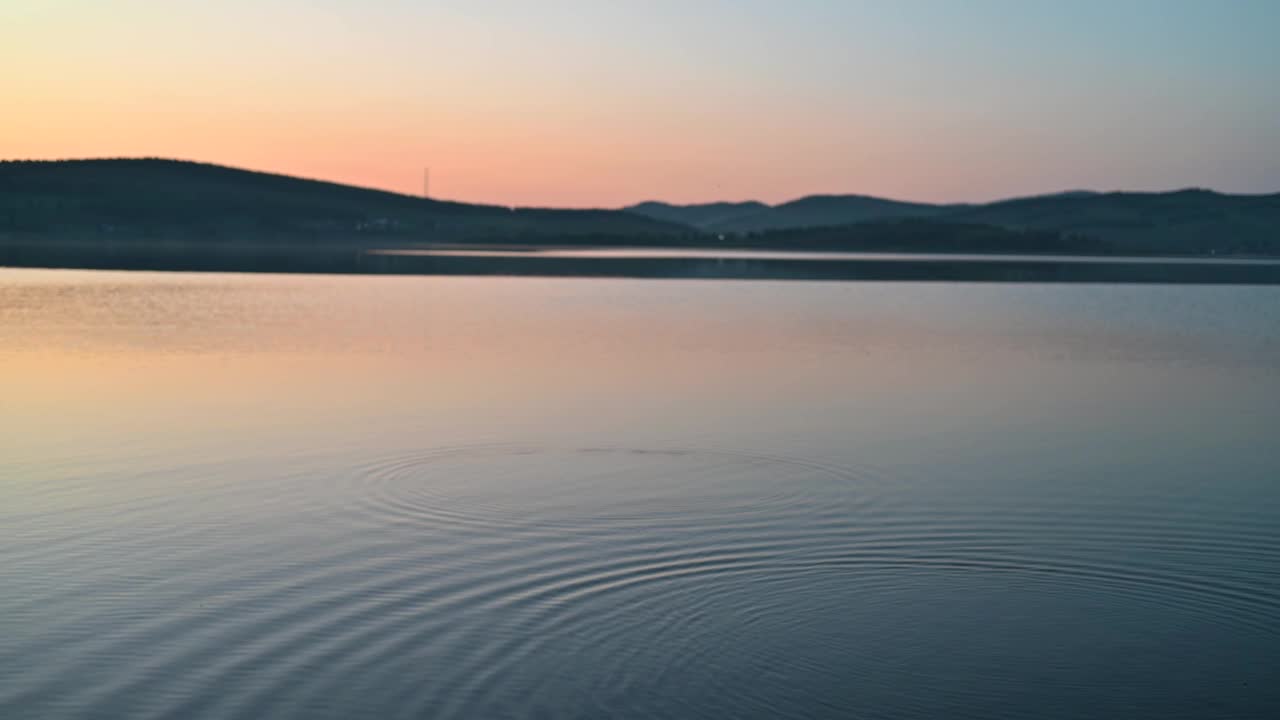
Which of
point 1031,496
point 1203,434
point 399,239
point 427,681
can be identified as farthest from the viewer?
point 399,239

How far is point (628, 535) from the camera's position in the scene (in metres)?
9.71

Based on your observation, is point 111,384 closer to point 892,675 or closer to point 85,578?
point 85,578

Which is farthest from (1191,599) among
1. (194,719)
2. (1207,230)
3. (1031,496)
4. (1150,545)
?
(1207,230)

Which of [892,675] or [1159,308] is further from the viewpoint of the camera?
[1159,308]

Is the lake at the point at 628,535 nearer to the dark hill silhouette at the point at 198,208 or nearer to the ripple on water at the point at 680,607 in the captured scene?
the ripple on water at the point at 680,607

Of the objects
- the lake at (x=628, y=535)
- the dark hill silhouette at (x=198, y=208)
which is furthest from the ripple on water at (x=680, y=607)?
the dark hill silhouette at (x=198, y=208)

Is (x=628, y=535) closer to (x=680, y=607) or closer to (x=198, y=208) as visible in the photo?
(x=680, y=607)

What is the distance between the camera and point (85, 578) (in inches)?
325

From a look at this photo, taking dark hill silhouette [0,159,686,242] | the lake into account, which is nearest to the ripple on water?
the lake

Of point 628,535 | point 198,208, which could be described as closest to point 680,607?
point 628,535

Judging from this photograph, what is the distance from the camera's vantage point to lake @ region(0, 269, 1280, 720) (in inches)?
264

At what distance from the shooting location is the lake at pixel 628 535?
6.70 m

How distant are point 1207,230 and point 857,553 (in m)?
178

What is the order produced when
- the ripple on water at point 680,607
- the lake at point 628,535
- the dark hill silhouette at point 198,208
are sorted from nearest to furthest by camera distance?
the ripple on water at point 680,607
the lake at point 628,535
the dark hill silhouette at point 198,208
